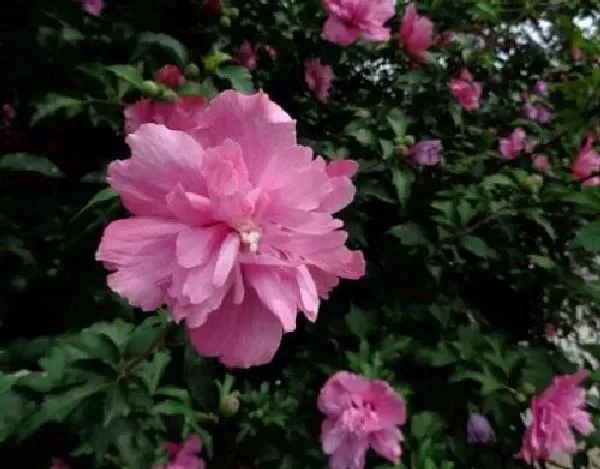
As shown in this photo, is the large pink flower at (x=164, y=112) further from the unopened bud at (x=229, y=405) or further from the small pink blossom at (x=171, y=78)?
the unopened bud at (x=229, y=405)

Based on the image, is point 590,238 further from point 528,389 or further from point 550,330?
point 550,330

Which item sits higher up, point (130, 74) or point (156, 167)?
point (156, 167)

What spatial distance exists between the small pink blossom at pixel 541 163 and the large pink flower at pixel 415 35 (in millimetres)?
371

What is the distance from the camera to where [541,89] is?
2.13 m

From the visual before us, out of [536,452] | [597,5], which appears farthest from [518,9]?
[536,452]

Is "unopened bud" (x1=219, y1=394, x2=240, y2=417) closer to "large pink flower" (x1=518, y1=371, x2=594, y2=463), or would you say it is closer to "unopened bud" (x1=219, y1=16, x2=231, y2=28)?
"large pink flower" (x1=518, y1=371, x2=594, y2=463)

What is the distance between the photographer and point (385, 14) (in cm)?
127

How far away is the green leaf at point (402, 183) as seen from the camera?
125 cm

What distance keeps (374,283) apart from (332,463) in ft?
1.54

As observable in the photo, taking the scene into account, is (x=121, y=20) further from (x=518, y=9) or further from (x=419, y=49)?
(x=518, y=9)

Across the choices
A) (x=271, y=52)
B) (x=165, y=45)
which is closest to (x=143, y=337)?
(x=165, y=45)

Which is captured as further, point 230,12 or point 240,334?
point 230,12

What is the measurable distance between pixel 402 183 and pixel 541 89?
1094 mm

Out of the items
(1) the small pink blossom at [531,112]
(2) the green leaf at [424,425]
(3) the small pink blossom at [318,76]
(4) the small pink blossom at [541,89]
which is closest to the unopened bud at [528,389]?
(2) the green leaf at [424,425]
